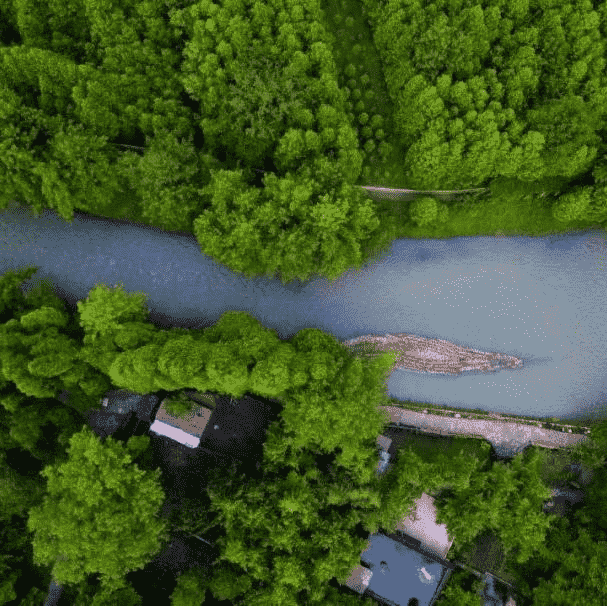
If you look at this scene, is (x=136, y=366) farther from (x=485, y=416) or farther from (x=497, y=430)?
(x=497, y=430)

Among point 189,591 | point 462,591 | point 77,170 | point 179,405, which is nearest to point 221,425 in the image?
point 179,405

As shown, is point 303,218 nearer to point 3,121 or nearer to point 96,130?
point 96,130

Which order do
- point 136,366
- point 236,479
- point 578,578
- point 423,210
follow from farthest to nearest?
point 423,210 → point 236,479 → point 578,578 → point 136,366

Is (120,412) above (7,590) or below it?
above

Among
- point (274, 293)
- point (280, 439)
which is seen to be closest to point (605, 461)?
point (280, 439)

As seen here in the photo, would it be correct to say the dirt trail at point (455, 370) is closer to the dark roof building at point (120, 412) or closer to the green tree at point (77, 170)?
the dark roof building at point (120, 412)

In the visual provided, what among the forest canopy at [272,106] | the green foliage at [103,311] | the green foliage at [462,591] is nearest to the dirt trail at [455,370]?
the forest canopy at [272,106]

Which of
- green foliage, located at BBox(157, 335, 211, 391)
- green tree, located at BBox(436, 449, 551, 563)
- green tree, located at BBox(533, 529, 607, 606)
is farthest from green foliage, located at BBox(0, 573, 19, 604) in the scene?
green tree, located at BBox(533, 529, 607, 606)

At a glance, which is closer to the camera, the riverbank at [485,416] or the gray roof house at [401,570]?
the gray roof house at [401,570]
